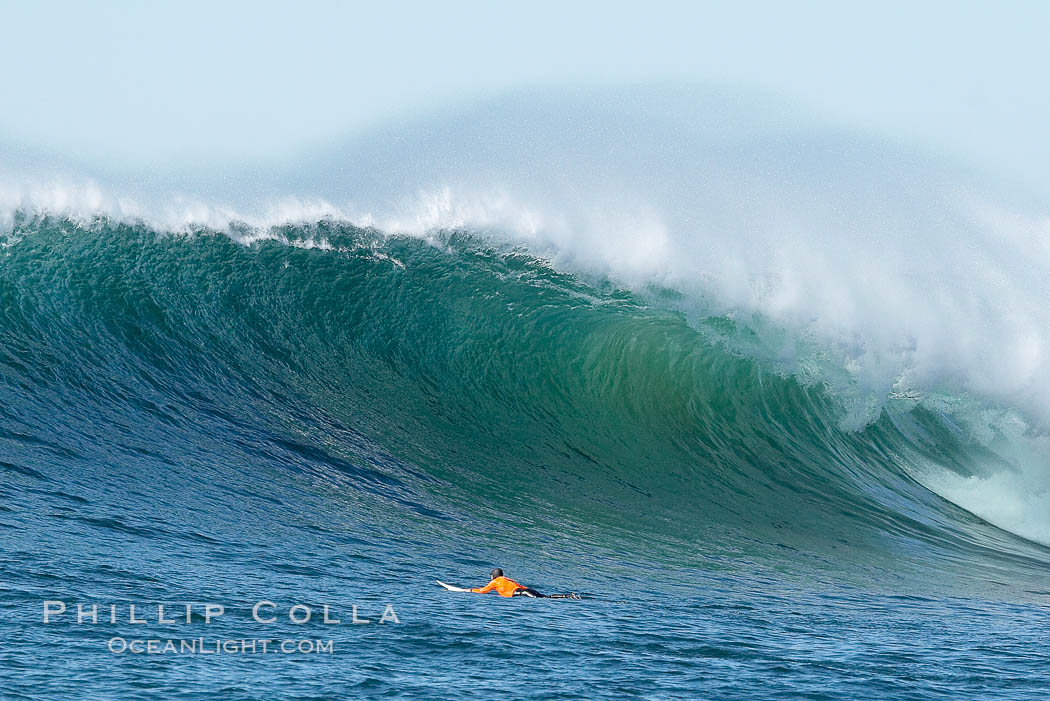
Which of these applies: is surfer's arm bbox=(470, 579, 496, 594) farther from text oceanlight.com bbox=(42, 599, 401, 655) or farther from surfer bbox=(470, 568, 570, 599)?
text oceanlight.com bbox=(42, 599, 401, 655)

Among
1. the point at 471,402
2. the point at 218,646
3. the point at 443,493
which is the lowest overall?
the point at 218,646

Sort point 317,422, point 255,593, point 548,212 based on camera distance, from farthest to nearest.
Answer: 1. point 548,212
2. point 317,422
3. point 255,593

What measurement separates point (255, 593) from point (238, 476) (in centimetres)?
321

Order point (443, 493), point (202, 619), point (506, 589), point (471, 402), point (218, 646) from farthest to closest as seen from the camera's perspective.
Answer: point (471, 402), point (443, 493), point (506, 589), point (202, 619), point (218, 646)

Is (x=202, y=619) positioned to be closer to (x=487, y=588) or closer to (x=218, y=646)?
(x=218, y=646)

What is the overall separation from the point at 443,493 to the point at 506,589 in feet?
9.96

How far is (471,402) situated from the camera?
1270cm

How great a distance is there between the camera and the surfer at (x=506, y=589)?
7.27 meters

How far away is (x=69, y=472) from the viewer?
9109 mm

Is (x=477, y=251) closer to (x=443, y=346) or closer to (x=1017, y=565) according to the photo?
(x=443, y=346)

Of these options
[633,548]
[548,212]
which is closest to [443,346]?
[548,212]

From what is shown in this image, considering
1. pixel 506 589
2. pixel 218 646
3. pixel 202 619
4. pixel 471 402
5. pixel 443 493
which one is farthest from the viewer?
pixel 471 402

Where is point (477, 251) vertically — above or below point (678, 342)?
above

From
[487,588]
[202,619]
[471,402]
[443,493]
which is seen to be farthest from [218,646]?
[471,402]
